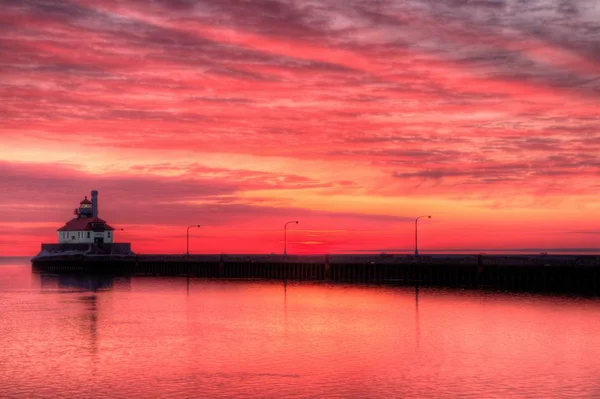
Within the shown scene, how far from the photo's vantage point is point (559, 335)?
56.2 meters

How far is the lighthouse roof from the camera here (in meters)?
185

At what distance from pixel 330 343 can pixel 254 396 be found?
17306 mm

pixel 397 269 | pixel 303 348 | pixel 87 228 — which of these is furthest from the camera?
pixel 87 228

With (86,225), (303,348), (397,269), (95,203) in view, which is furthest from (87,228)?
(303,348)

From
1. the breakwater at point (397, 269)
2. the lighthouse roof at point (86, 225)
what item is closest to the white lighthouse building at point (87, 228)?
the lighthouse roof at point (86, 225)

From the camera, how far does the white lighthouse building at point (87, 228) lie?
605ft

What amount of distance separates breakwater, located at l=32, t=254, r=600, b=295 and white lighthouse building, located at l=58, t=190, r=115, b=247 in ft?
24.1

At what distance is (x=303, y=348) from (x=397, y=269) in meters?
78.7

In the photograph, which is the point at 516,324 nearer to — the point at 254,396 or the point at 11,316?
the point at 254,396

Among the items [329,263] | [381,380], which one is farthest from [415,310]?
A: [329,263]

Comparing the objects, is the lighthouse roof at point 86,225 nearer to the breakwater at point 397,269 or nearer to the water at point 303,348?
the breakwater at point 397,269

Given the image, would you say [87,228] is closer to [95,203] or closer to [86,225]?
[86,225]

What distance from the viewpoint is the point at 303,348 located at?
49.8 metres

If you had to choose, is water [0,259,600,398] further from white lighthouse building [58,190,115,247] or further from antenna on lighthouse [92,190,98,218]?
antenna on lighthouse [92,190,98,218]
